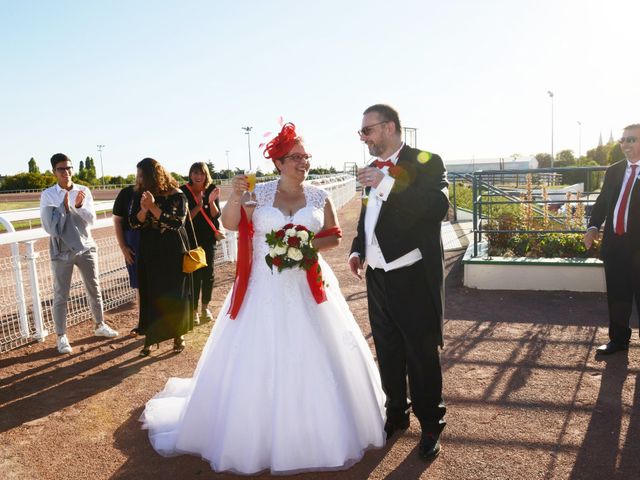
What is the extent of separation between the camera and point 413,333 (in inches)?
137

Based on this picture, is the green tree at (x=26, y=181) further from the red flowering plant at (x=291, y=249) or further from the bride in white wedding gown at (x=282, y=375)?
the red flowering plant at (x=291, y=249)

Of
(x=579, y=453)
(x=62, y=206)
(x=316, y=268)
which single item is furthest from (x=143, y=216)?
(x=579, y=453)

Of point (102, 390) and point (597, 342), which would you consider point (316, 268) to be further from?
point (597, 342)

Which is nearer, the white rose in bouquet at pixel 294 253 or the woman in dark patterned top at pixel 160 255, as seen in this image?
the white rose in bouquet at pixel 294 253

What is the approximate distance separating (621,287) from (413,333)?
2.88m

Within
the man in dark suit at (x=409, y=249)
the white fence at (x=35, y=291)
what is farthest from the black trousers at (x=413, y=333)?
the white fence at (x=35, y=291)

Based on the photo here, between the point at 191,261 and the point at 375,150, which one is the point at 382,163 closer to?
the point at 375,150

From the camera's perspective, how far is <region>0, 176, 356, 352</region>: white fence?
19.8 ft

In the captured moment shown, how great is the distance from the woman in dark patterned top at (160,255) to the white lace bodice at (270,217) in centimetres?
206

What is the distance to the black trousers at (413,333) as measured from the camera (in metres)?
3.45

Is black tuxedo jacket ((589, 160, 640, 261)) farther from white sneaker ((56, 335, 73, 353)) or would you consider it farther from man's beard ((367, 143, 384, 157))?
white sneaker ((56, 335, 73, 353))

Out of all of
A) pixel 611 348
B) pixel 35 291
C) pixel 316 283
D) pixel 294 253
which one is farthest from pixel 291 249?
pixel 35 291

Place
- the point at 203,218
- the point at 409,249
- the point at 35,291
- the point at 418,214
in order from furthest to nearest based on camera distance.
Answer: the point at 203,218, the point at 35,291, the point at 409,249, the point at 418,214

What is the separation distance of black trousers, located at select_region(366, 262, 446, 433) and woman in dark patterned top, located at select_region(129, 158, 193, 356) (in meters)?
2.75
